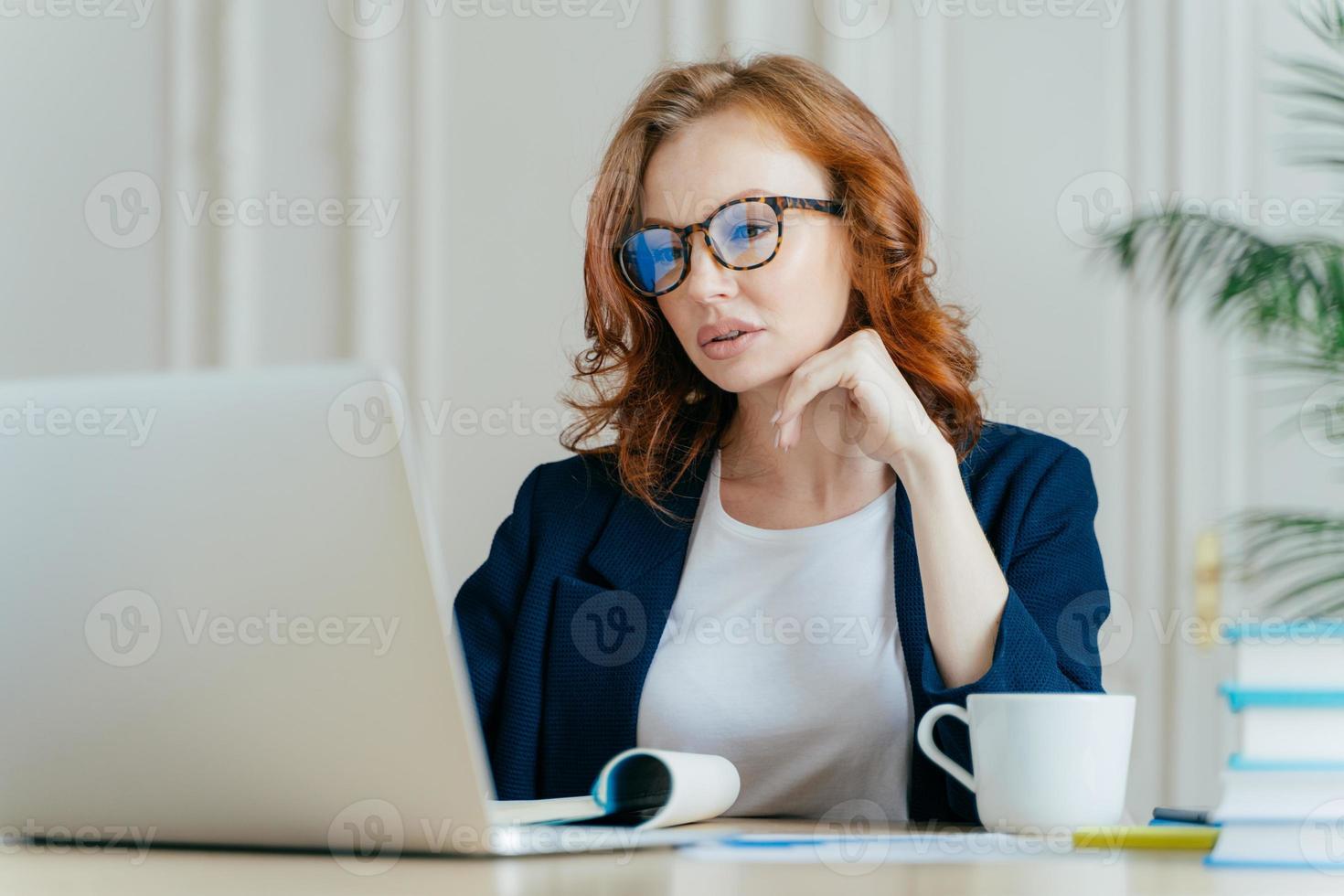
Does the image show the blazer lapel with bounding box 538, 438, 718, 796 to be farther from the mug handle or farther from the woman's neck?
the mug handle

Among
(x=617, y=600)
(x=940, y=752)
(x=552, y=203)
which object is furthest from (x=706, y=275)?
(x=552, y=203)

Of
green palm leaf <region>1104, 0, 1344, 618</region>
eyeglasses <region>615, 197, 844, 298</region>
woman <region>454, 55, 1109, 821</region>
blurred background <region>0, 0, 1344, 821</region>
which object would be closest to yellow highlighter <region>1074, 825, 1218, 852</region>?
woman <region>454, 55, 1109, 821</region>

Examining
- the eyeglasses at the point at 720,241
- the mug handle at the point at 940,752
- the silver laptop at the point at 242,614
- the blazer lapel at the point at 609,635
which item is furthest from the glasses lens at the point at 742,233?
the silver laptop at the point at 242,614

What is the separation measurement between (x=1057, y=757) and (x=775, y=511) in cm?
77

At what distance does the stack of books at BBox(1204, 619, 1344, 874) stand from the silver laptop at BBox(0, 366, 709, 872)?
0.36 meters

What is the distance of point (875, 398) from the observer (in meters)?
1.31

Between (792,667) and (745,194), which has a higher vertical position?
(745,194)

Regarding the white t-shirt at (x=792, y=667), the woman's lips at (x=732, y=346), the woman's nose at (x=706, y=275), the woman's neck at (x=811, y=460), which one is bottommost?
the white t-shirt at (x=792, y=667)

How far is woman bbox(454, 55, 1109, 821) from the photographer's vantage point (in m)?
1.35

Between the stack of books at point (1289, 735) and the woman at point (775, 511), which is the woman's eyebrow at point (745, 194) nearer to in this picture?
the woman at point (775, 511)

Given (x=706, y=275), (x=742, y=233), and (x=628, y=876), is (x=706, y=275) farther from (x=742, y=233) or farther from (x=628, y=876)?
(x=628, y=876)

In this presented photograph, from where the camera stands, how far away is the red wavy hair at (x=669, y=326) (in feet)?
5.23

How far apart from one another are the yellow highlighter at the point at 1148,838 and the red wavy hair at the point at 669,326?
812 millimetres

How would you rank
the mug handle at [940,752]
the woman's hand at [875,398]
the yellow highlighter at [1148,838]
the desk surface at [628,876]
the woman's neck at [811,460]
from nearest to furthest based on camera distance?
the desk surface at [628,876] < the yellow highlighter at [1148,838] < the mug handle at [940,752] < the woman's hand at [875,398] < the woman's neck at [811,460]
